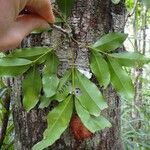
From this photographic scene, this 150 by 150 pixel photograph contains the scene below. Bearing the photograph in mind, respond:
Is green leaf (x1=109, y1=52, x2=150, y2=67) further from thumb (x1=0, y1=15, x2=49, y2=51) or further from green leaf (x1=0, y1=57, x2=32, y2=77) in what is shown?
thumb (x1=0, y1=15, x2=49, y2=51)

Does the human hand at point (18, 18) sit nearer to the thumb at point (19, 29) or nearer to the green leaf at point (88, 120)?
the thumb at point (19, 29)

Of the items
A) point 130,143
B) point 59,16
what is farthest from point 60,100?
point 130,143

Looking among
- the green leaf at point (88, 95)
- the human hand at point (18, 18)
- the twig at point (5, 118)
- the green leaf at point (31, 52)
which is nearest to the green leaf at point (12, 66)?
the green leaf at point (31, 52)

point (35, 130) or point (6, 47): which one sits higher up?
point (6, 47)

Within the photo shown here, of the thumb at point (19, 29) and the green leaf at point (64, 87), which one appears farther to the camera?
the green leaf at point (64, 87)

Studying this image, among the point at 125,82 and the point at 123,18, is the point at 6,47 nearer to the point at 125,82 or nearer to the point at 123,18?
the point at 125,82

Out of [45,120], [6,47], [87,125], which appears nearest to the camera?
[6,47]
